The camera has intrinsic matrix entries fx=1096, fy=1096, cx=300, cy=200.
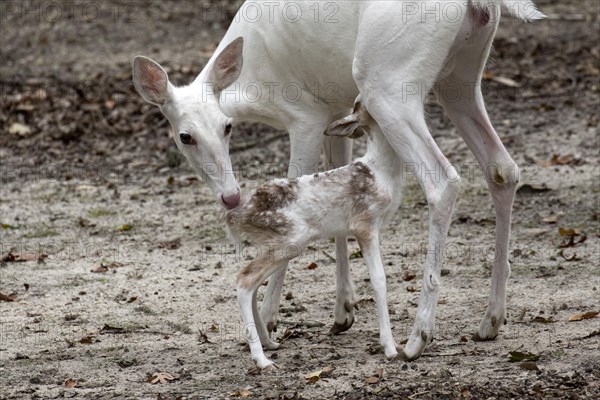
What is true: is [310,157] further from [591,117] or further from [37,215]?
[591,117]

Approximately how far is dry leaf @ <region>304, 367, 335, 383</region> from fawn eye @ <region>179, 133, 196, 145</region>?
4.71 feet

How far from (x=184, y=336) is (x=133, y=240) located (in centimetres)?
260

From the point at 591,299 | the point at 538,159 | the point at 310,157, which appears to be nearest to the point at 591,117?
the point at 538,159

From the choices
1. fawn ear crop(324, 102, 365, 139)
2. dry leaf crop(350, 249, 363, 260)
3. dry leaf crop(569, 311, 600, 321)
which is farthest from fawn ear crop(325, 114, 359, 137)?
dry leaf crop(350, 249, 363, 260)

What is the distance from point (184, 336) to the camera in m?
6.61

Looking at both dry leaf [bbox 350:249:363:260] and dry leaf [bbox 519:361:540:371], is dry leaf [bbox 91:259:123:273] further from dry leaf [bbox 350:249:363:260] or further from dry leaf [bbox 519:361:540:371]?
dry leaf [bbox 519:361:540:371]

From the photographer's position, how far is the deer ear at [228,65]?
6.32 m

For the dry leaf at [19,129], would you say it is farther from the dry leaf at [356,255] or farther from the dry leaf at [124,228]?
the dry leaf at [356,255]

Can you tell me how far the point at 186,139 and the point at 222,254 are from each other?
268 centimetres

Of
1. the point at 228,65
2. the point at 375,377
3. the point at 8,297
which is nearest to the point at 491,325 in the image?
the point at 375,377

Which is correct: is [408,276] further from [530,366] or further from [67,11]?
[67,11]

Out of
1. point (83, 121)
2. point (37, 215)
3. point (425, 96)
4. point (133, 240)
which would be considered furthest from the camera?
point (83, 121)

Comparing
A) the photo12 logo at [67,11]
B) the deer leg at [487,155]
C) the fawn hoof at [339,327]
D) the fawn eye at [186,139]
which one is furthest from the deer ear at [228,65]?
the photo12 logo at [67,11]

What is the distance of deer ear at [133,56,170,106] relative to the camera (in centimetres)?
609
